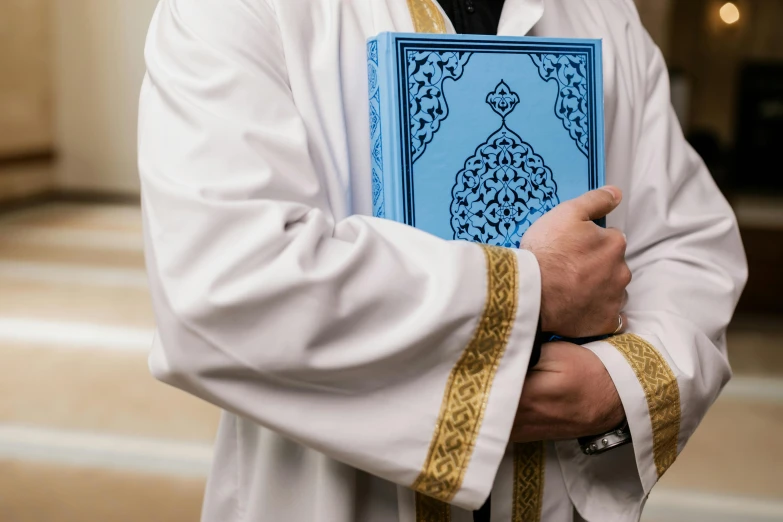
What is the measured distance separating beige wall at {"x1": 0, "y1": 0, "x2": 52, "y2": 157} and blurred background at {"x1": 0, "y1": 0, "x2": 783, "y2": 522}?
0.02 meters

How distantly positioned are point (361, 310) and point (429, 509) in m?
0.34

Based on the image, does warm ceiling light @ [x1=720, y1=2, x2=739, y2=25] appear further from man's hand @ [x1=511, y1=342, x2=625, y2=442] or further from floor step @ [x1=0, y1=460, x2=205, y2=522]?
man's hand @ [x1=511, y1=342, x2=625, y2=442]

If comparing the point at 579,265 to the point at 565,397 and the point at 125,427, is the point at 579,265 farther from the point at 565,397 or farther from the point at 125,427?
the point at 125,427

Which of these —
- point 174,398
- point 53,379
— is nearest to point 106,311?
point 53,379

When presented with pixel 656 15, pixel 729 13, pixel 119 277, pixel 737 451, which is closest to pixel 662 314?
pixel 737 451

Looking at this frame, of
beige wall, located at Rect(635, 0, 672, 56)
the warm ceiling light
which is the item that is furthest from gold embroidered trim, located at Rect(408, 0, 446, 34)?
the warm ceiling light

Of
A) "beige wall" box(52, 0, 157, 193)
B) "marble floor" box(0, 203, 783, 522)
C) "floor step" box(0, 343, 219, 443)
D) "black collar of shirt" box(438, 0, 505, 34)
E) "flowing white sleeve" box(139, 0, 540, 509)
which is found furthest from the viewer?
"beige wall" box(52, 0, 157, 193)

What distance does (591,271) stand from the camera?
962 mm

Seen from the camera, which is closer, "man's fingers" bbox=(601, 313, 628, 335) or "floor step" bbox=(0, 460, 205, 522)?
"man's fingers" bbox=(601, 313, 628, 335)

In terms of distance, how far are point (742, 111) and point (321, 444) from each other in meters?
5.24

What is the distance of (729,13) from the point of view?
5355 mm

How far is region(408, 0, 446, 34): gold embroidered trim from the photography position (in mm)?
1076

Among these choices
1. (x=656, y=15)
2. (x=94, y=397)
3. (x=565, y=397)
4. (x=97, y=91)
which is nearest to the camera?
(x=565, y=397)

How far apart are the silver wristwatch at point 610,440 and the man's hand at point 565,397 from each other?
0.03 m
